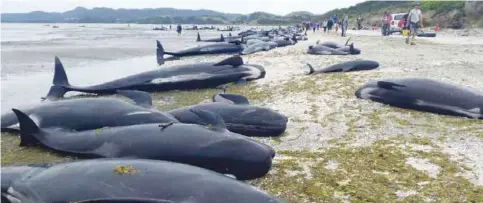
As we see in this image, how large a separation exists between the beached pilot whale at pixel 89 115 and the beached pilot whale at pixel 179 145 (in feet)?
1.55

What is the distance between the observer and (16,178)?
3.48 metres

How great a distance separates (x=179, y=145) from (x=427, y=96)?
4.58 meters

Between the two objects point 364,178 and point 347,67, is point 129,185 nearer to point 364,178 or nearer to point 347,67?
point 364,178

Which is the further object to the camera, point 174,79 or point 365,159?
point 174,79

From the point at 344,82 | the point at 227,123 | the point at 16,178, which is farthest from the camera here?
the point at 344,82

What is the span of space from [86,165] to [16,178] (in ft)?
1.73

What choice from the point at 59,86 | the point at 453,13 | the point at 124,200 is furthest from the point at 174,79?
the point at 453,13

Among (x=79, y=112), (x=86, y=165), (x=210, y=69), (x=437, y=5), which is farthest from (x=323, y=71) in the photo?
(x=437, y=5)

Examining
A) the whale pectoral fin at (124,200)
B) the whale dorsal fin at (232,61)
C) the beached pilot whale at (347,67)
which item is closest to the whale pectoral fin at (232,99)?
the whale dorsal fin at (232,61)

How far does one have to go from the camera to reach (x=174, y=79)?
911 centimetres

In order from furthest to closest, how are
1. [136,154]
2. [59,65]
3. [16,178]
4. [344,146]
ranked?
[59,65] < [344,146] < [136,154] < [16,178]

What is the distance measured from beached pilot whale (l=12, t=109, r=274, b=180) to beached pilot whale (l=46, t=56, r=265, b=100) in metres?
3.51

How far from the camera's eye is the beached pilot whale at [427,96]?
6695 millimetres

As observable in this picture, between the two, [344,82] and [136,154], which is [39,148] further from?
[344,82]
